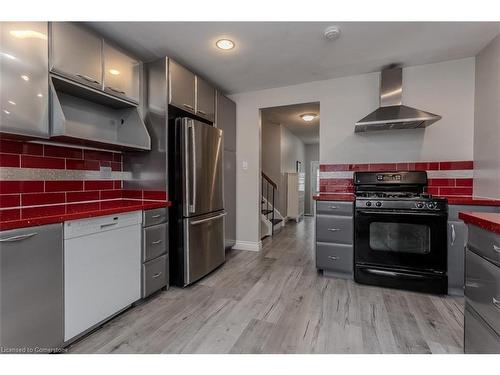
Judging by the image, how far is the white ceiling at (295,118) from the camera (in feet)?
13.4

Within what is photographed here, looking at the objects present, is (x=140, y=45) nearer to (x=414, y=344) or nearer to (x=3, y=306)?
(x=3, y=306)

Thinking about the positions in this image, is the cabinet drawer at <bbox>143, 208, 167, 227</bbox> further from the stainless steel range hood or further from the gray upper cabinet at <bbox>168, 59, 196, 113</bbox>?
the stainless steel range hood

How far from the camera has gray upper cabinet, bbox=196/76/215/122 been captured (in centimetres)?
263

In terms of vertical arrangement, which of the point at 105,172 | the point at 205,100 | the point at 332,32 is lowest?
the point at 105,172

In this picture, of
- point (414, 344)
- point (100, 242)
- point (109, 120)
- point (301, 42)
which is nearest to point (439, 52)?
point (301, 42)

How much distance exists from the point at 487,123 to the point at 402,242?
1.41m

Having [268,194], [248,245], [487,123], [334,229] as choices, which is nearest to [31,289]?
[334,229]

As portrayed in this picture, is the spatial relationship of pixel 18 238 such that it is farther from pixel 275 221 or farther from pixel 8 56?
pixel 275 221

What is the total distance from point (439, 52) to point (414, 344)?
8.76 feet

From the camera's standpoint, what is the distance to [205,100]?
276cm

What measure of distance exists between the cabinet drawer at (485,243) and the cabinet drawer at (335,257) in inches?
50.8

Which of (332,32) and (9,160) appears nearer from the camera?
(9,160)

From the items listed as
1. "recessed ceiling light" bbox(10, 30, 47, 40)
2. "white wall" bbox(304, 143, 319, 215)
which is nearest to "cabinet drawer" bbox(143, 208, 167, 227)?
"recessed ceiling light" bbox(10, 30, 47, 40)

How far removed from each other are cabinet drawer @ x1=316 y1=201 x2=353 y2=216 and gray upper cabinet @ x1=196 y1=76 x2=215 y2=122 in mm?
1644
